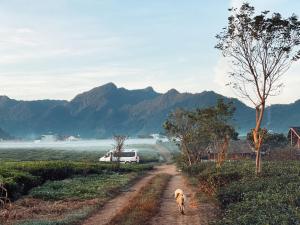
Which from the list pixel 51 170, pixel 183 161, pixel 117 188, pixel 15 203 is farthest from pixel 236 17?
pixel 183 161

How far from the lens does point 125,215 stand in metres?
26.0

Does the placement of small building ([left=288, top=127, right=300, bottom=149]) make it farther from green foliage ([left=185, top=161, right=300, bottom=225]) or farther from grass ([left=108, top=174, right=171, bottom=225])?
grass ([left=108, top=174, right=171, bottom=225])

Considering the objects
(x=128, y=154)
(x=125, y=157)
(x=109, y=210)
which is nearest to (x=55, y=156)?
(x=128, y=154)

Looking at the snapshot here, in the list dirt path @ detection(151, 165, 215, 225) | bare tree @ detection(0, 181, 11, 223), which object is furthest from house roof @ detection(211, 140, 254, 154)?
bare tree @ detection(0, 181, 11, 223)

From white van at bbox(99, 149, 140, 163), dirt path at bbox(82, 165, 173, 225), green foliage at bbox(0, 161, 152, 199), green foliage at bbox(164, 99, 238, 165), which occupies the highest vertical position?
green foliage at bbox(164, 99, 238, 165)

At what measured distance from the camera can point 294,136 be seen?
94.8 meters

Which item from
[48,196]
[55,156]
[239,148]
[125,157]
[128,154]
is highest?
[239,148]

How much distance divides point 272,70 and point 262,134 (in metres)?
4.67

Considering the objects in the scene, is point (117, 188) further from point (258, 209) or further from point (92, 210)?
point (258, 209)

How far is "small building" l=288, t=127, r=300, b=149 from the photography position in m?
89.7

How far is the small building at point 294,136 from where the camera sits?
89.7 meters

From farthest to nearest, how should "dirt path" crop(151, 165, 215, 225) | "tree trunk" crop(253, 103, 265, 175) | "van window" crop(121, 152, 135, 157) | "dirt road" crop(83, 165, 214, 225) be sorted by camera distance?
"van window" crop(121, 152, 135, 157), "tree trunk" crop(253, 103, 265, 175), "dirt road" crop(83, 165, 214, 225), "dirt path" crop(151, 165, 215, 225)

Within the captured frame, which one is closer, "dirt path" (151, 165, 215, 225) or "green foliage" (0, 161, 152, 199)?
"dirt path" (151, 165, 215, 225)

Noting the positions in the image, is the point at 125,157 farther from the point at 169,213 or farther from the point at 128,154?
the point at 169,213
